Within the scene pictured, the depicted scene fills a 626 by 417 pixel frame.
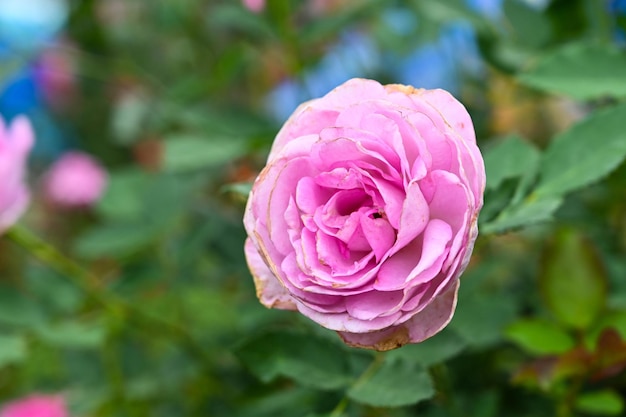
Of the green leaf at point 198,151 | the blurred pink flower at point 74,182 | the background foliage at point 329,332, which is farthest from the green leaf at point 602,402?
the blurred pink flower at point 74,182

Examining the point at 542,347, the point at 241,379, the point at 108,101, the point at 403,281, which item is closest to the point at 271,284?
the point at 403,281

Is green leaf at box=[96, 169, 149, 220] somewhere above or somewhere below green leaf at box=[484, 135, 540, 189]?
below

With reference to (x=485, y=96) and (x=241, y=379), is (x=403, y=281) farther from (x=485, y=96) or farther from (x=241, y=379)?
(x=485, y=96)

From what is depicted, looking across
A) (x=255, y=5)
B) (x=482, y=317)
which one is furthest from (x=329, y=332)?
(x=255, y=5)

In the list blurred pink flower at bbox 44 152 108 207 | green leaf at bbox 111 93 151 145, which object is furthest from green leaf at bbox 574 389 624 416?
→ blurred pink flower at bbox 44 152 108 207

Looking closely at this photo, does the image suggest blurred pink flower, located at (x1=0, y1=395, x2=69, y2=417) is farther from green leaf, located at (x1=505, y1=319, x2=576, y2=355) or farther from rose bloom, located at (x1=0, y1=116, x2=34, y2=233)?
green leaf, located at (x1=505, y1=319, x2=576, y2=355)

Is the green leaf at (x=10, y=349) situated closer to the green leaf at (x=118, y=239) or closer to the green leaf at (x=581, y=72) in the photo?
the green leaf at (x=118, y=239)

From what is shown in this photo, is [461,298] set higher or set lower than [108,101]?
higher

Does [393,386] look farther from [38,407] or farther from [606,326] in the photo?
[38,407]
